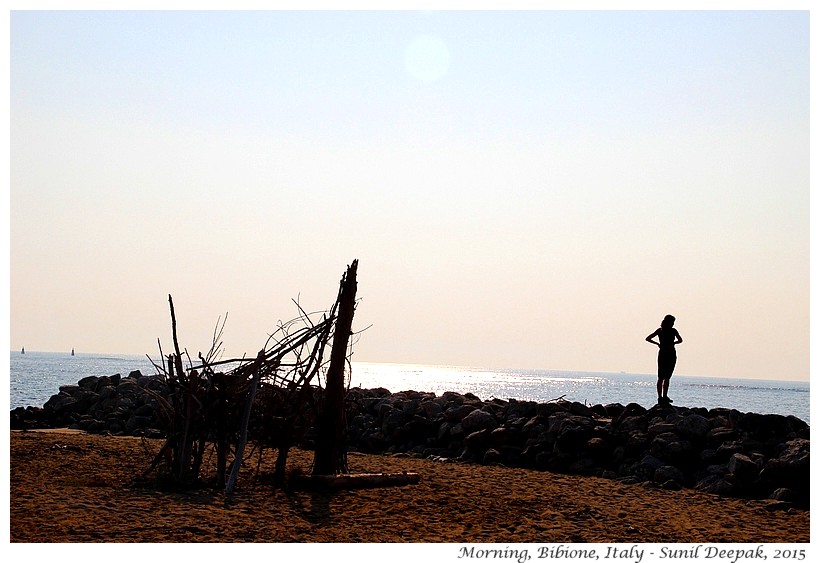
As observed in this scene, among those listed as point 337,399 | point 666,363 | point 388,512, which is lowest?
point 388,512

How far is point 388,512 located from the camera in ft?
34.2

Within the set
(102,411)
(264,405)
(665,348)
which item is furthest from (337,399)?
(102,411)

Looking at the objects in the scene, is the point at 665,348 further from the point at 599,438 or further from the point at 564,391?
the point at 564,391

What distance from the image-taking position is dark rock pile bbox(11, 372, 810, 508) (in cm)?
1260

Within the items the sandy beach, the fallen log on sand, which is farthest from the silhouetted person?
the fallen log on sand

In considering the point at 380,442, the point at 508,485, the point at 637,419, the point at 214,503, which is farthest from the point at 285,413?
the point at 637,419

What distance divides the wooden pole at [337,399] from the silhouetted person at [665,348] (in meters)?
6.33

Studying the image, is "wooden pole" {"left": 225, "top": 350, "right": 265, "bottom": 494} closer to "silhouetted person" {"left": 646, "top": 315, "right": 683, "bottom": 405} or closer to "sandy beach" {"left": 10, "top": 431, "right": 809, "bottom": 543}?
"sandy beach" {"left": 10, "top": 431, "right": 809, "bottom": 543}

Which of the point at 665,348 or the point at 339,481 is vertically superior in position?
the point at 665,348

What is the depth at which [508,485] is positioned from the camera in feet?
41.3

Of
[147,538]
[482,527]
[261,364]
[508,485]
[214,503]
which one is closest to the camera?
[147,538]

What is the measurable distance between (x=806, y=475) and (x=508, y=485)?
150 inches

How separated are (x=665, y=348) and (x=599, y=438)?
251cm
